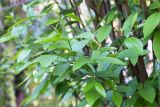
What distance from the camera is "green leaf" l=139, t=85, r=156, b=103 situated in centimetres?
98

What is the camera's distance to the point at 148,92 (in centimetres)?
100

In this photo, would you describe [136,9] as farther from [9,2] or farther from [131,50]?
[9,2]

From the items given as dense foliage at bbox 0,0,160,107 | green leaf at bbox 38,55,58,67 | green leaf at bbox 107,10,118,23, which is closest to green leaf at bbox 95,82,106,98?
dense foliage at bbox 0,0,160,107

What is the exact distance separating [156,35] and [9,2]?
3.05 m

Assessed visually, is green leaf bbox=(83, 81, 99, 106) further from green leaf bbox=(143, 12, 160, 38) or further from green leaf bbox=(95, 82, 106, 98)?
green leaf bbox=(143, 12, 160, 38)

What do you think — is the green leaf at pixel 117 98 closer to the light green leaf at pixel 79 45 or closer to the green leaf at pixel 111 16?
the light green leaf at pixel 79 45

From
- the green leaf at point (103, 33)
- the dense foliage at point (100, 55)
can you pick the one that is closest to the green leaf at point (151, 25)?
the dense foliage at point (100, 55)

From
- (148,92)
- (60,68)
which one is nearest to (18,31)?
(60,68)

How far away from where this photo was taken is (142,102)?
1052 millimetres

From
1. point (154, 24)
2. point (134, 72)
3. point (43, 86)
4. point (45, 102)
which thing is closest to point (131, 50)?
point (154, 24)

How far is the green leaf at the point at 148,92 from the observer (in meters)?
0.98

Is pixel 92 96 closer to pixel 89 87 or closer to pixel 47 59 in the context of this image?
pixel 89 87

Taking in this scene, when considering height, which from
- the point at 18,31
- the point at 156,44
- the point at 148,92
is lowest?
the point at 148,92

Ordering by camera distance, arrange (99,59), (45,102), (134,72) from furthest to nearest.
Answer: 1. (45,102)
2. (134,72)
3. (99,59)
